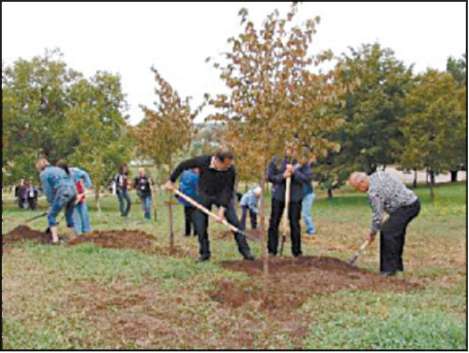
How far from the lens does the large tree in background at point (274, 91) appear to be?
610 centimetres

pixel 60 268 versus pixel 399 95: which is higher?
pixel 399 95

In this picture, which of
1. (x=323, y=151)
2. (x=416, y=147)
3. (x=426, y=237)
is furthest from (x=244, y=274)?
(x=416, y=147)

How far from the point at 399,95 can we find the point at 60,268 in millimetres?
18644

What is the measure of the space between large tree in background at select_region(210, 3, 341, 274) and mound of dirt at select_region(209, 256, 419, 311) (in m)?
1.41

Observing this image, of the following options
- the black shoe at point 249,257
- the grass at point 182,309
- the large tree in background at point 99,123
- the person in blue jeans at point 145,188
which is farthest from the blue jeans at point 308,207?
the large tree in background at point 99,123

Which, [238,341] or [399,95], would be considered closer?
[238,341]

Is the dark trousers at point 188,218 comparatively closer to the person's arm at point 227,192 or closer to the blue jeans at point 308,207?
the blue jeans at point 308,207

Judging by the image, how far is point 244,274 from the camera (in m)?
7.45

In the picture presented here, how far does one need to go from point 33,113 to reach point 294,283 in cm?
2335

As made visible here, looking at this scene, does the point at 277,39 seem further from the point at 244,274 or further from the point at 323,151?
the point at 244,274

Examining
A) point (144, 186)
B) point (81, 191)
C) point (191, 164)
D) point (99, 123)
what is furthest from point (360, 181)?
point (99, 123)

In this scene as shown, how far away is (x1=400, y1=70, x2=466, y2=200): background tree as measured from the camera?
2200cm

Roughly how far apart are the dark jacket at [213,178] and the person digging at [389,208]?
172 cm

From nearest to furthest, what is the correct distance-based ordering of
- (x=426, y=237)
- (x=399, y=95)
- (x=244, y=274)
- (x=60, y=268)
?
(x=244, y=274)
(x=60, y=268)
(x=426, y=237)
(x=399, y=95)
